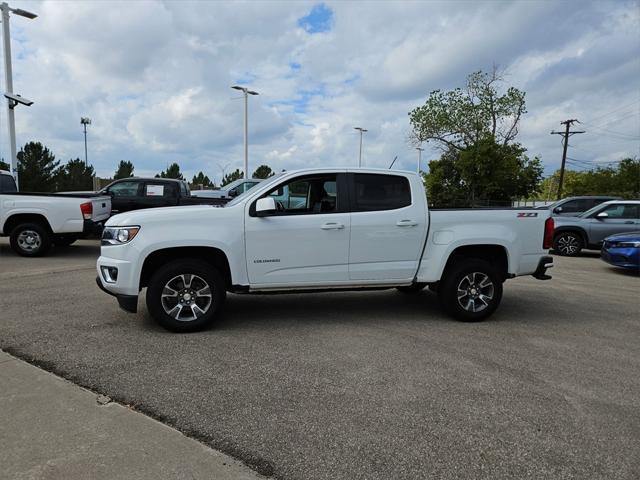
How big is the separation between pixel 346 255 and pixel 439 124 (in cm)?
3882

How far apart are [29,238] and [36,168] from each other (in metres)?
28.1

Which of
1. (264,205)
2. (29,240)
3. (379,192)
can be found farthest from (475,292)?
(29,240)

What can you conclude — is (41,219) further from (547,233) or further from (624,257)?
(624,257)

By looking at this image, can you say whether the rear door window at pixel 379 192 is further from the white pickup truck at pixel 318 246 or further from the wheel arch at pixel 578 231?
the wheel arch at pixel 578 231

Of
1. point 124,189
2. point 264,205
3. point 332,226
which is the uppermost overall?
point 124,189

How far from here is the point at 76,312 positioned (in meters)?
5.93

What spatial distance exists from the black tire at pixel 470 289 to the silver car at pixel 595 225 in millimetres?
8824

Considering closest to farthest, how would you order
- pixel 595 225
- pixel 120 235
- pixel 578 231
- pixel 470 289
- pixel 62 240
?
1. pixel 120 235
2. pixel 470 289
3. pixel 62 240
4. pixel 595 225
5. pixel 578 231

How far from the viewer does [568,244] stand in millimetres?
13602

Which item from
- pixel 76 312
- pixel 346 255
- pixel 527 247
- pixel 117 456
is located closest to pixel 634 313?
pixel 527 247

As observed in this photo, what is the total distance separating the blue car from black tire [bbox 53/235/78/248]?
11.9m

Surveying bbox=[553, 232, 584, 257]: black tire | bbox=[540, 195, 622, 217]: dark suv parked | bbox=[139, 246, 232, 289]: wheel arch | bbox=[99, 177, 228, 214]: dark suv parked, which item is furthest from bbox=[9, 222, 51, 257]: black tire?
bbox=[540, 195, 622, 217]: dark suv parked

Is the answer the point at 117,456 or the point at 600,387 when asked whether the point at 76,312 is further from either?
the point at 600,387

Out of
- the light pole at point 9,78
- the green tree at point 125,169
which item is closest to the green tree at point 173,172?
the green tree at point 125,169
